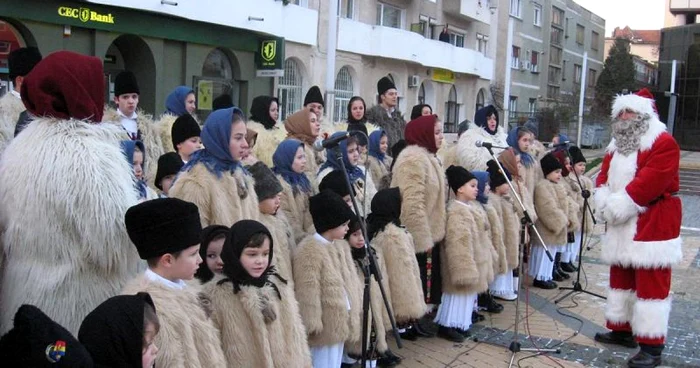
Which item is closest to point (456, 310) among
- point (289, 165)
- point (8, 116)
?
point (289, 165)

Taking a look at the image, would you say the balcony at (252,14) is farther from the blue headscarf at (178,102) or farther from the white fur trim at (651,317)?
the white fur trim at (651,317)

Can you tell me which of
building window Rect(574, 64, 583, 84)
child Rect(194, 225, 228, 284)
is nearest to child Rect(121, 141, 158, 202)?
child Rect(194, 225, 228, 284)

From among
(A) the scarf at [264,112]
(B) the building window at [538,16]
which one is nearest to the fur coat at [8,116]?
(A) the scarf at [264,112]

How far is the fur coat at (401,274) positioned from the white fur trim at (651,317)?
202cm

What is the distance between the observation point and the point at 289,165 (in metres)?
5.60

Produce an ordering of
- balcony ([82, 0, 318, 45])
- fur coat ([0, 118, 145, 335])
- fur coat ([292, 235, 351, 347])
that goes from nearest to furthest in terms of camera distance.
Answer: fur coat ([0, 118, 145, 335]) → fur coat ([292, 235, 351, 347]) → balcony ([82, 0, 318, 45])

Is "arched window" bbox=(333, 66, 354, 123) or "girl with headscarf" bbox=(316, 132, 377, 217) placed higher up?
"arched window" bbox=(333, 66, 354, 123)

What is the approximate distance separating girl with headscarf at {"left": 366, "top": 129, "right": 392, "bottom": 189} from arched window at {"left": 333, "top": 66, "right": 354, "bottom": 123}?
14.3 m

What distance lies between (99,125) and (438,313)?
432cm

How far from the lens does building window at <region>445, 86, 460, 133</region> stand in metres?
31.2

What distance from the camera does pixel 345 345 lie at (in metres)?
5.25

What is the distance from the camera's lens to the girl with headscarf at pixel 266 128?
715 cm

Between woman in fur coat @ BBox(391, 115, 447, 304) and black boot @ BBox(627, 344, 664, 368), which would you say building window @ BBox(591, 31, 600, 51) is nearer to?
woman in fur coat @ BBox(391, 115, 447, 304)

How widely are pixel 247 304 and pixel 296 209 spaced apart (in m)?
1.95
